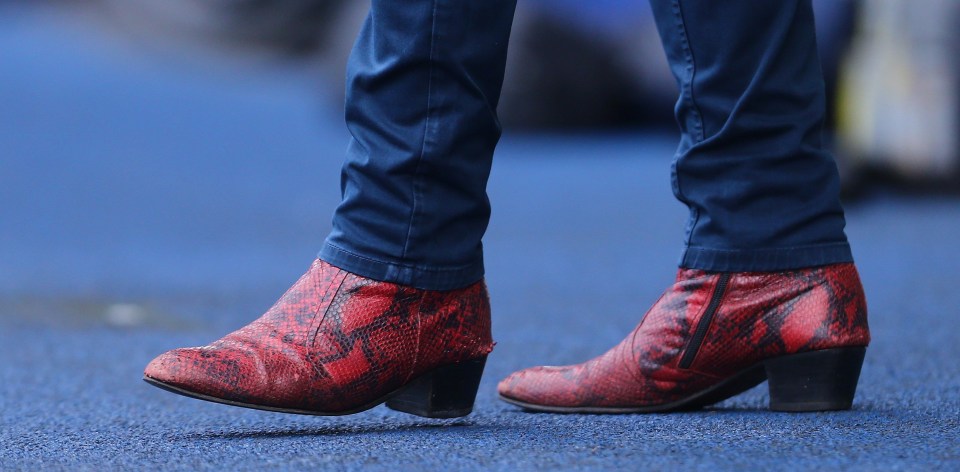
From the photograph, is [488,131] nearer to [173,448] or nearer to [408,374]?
[408,374]

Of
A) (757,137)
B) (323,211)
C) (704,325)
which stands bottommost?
(323,211)

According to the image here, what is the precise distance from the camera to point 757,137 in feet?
2.86

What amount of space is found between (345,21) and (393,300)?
354 centimetres

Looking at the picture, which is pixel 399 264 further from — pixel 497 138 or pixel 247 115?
pixel 247 115

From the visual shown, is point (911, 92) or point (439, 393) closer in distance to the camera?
point (439, 393)

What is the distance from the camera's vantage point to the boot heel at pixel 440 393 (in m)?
0.85

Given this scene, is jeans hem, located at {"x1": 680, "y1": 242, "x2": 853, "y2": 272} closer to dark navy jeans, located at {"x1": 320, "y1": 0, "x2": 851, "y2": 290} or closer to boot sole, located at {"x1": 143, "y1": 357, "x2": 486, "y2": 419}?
dark navy jeans, located at {"x1": 320, "y1": 0, "x2": 851, "y2": 290}

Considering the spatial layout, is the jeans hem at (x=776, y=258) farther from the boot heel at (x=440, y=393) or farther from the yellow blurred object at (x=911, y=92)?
the yellow blurred object at (x=911, y=92)

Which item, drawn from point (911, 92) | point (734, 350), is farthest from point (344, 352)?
point (911, 92)

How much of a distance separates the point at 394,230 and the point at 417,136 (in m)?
0.06

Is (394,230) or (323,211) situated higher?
(394,230)

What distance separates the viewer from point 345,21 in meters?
4.25

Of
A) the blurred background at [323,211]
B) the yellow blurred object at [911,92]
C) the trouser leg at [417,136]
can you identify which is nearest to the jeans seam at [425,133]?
the trouser leg at [417,136]

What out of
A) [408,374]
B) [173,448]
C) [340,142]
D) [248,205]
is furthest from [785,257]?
[340,142]
